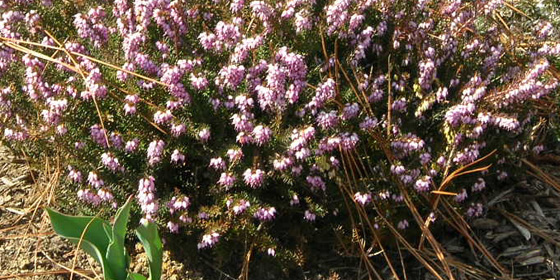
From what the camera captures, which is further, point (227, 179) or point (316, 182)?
point (316, 182)

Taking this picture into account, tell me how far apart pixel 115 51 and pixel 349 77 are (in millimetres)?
1230

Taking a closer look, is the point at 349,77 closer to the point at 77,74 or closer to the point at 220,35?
the point at 220,35

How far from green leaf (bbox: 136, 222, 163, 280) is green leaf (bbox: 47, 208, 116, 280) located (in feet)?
0.44

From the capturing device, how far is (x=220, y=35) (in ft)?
9.69

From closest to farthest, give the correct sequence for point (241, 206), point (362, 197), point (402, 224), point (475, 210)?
point (241, 206) → point (362, 197) → point (402, 224) → point (475, 210)

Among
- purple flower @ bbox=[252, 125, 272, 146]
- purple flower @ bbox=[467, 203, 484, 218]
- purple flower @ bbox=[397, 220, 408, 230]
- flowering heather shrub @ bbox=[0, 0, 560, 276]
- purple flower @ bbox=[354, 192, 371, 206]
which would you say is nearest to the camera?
purple flower @ bbox=[252, 125, 272, 146]

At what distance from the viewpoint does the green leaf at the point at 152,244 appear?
7.81ft

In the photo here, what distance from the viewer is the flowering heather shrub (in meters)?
2.94

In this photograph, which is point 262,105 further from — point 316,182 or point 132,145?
point 132,145

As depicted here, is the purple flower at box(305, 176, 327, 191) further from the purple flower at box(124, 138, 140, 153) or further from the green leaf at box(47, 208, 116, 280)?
the green leaf at box(47, 208, 116, 280)

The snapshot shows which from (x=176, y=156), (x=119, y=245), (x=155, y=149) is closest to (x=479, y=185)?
(x=176, y=156)

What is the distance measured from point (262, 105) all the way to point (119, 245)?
908 mm

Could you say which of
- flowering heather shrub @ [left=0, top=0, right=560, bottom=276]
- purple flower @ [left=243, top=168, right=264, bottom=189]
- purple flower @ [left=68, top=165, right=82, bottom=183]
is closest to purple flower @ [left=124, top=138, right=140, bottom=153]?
flowering heather shrub @ [left=0, top=0, right=560, bottom=276]

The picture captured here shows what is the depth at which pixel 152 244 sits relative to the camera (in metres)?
2.48
